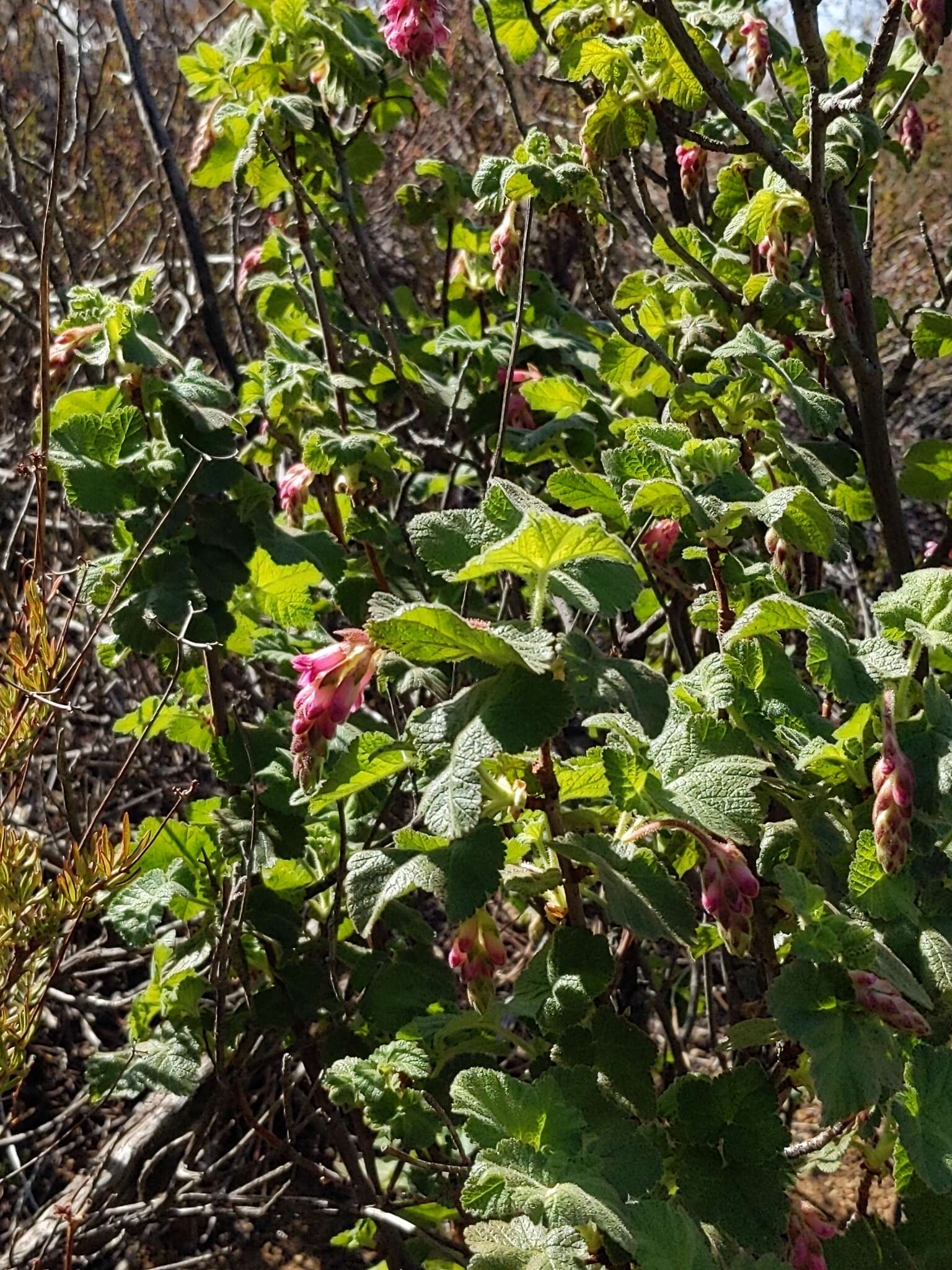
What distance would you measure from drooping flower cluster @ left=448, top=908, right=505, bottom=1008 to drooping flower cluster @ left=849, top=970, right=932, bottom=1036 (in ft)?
1.31

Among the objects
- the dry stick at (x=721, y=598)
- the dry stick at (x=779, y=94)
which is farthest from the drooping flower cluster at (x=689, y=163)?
the dry stick at (x=721, y=598)

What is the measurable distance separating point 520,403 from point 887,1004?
1538 millimetres

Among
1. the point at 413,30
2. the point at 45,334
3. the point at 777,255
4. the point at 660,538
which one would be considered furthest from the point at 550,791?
the point at 413,30

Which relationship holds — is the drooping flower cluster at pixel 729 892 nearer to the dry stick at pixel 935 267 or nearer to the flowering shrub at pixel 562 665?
the flowering shrub at pixel 562 665

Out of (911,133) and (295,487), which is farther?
(911,133)

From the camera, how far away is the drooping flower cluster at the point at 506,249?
193 cm

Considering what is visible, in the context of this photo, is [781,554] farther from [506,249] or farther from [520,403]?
[520,403]

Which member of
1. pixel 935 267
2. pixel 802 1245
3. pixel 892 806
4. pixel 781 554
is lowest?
pixel 802 1245

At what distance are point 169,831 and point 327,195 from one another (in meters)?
1.35

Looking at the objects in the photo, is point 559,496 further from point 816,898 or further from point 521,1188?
point 521,1188

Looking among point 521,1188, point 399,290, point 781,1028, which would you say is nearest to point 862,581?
point 399,290

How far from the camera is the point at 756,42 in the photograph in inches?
84.4

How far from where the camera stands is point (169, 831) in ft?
6.43

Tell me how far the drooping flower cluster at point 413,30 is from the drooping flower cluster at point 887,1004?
142cm
